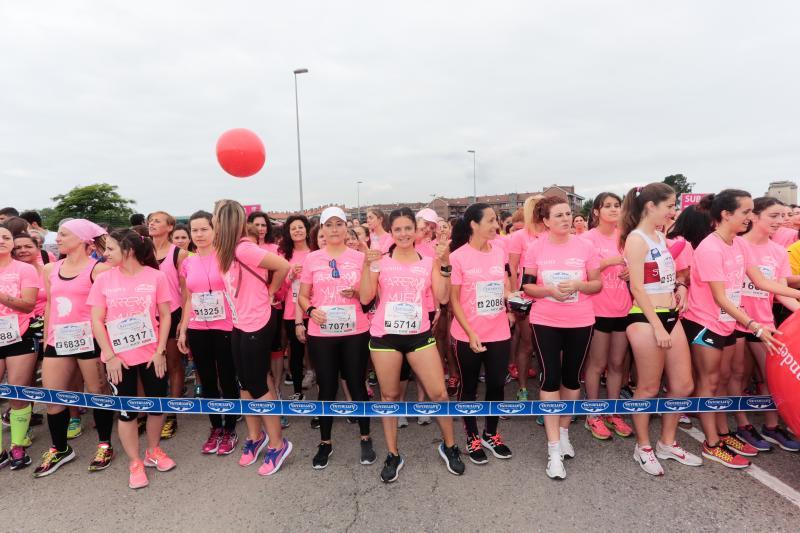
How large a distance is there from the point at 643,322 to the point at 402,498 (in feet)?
7.16

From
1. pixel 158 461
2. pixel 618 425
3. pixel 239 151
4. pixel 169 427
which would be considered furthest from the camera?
pixel 239 151

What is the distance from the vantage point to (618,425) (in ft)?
12.0

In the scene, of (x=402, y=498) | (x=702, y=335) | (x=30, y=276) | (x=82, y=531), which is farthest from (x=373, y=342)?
(x=30, y=276)

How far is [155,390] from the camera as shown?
124 inches

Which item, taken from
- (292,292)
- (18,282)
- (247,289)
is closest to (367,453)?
(247,289)

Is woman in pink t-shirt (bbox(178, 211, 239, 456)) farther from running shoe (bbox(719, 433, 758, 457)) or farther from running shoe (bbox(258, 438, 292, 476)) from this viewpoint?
running shoe (bbox(719, 433, 758, 457))

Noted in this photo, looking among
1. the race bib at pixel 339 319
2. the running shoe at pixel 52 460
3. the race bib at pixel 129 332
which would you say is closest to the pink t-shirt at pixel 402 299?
the race bib at pixel 339 319

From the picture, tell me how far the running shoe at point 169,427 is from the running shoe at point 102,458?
0.47m

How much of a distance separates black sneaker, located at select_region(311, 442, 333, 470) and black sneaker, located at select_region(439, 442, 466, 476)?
3.12ft

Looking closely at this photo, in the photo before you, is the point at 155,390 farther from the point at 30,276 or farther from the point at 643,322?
the point at 643,322

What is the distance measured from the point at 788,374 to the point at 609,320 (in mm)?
1183

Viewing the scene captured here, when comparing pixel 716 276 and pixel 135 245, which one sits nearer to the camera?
pixel 716 276

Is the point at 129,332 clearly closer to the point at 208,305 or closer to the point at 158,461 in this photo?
the point at 208,305

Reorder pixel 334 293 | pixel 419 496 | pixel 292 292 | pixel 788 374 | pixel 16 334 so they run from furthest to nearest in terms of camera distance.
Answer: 1. pixel 292 292
2. pixel 16 334
3. pixel 334 293
4. pixel 419 496
5. pixel 788 374
